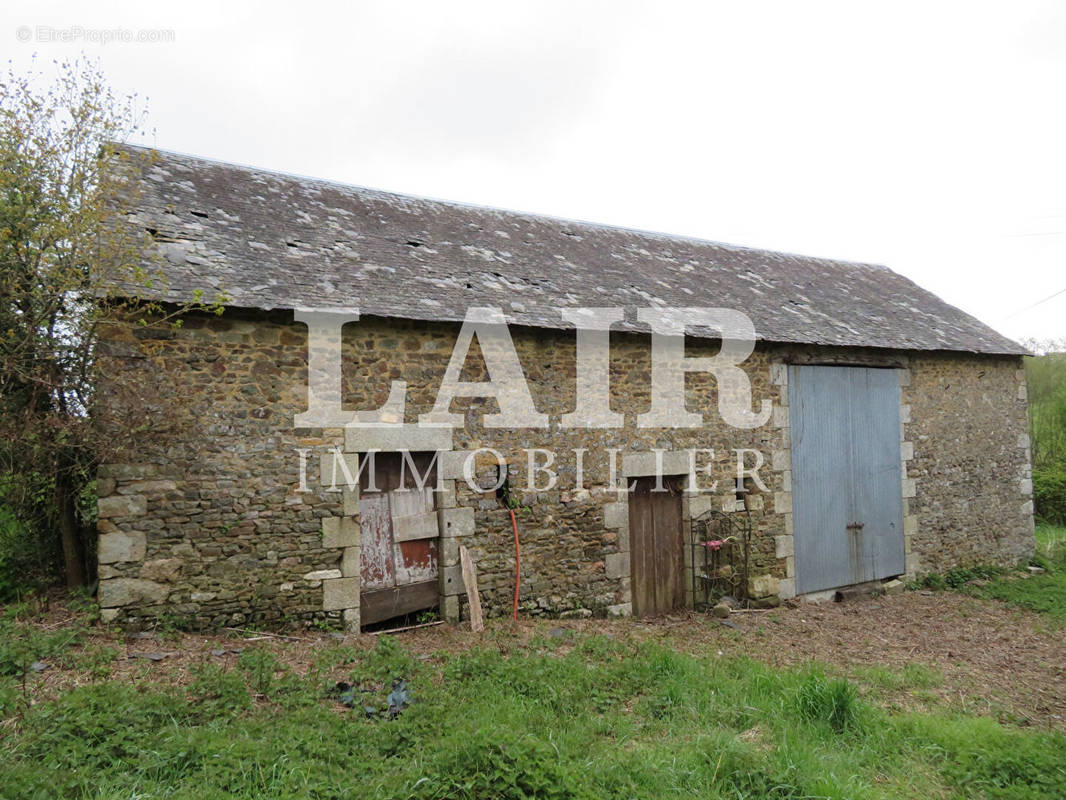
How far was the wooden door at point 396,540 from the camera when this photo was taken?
6.81m

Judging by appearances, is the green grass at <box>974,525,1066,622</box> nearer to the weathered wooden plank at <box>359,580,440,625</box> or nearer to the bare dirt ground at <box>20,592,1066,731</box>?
the bare dirt ground at <box>20,592,1066,731</box>

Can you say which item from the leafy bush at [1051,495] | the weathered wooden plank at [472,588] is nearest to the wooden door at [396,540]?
the weathered wooden plank at [472,588]

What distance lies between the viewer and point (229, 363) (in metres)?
6.10

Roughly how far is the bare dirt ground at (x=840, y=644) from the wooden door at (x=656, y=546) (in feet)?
1.37

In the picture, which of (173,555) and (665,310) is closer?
(173,555)

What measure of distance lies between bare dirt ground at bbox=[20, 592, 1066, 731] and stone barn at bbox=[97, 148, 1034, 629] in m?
0.40

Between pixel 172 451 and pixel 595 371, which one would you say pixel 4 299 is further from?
pixel 595 371

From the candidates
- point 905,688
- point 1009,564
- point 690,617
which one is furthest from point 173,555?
point 1009,564

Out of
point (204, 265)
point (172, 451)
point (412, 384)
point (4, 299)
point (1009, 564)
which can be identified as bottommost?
point (1009, 564)

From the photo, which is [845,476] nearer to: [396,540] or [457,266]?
[457,266]

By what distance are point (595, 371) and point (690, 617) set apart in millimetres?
3244

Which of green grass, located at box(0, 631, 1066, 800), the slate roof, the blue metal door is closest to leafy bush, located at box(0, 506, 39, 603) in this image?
green grass, located at box(0, 631, 1066, 800)

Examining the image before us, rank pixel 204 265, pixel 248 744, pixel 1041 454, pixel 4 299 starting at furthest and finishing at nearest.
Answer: pixel 1041 454, pixel 204 265, pixel 4 299, pixel 248 744

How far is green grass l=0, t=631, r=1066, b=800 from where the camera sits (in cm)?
356
